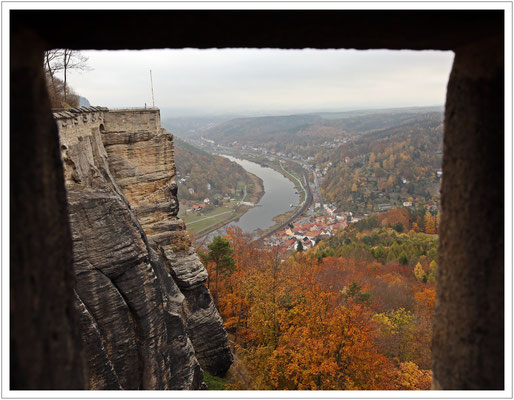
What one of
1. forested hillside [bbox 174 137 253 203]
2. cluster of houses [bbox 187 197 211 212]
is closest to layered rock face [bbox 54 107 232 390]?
cluster of houses [bbox 187 197 211 212]

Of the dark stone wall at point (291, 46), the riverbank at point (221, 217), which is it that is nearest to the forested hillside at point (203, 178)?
the riverbank at point (221, 217)

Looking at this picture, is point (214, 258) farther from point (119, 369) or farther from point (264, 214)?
point (264, 214)

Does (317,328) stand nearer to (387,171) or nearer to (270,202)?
(270,202)

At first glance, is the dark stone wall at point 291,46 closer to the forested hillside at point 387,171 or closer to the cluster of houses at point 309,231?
the cluster of houses at point 309,231

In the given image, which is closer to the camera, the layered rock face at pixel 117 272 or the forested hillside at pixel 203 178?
the layered rock face at pixel 117 272

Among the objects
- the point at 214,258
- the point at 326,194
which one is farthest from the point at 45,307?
the point at 326,194

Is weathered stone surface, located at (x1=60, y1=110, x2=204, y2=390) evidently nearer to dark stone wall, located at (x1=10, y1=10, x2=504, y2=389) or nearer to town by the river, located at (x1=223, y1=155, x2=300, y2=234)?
dark stone wall, located at (x1=10, y1=10, x2=504, y2=389)
